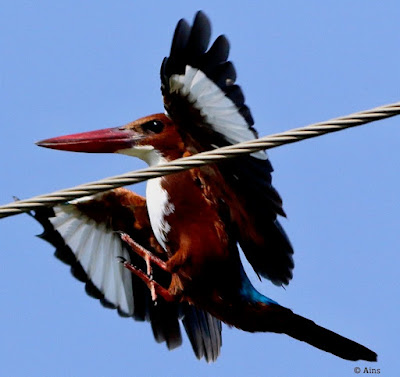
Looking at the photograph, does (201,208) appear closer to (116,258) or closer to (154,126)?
(154,126)

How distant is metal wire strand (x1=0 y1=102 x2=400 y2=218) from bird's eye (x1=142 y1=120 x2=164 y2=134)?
2.31m

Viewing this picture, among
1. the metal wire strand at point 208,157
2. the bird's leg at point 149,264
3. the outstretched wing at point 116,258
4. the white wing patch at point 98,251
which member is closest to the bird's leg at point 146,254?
the bird's leg at point 149,264

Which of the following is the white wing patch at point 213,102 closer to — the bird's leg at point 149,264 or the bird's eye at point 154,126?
the bird's eye at point 154,126

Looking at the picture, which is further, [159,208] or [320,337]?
[159,208]


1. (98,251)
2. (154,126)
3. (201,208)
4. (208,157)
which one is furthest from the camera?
(98,251)

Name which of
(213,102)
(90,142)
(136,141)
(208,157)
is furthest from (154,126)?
(208,157)

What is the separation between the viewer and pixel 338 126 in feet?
17.4

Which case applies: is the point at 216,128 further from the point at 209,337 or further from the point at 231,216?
the point at 209,337

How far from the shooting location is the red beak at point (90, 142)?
8031mm

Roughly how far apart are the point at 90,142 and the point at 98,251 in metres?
0.84

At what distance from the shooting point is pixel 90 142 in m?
8.14

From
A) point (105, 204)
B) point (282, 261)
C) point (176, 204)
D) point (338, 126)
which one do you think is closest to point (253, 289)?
point (282, 261)

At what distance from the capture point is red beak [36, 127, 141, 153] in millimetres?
8031

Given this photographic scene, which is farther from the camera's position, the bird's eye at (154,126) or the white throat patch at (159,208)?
the bird's eye at (154,126)
